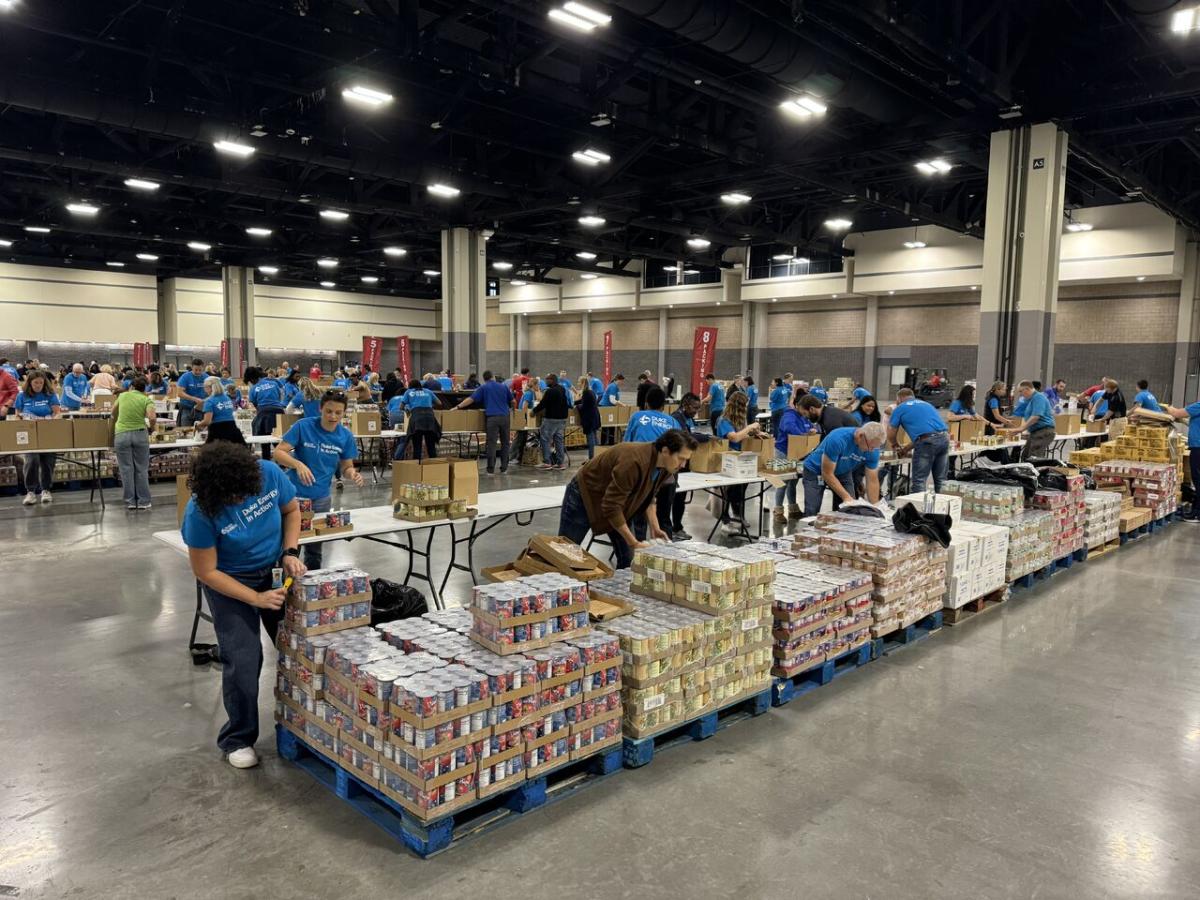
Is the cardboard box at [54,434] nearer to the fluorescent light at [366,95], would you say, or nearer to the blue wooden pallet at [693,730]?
the fluorescent light at [366,95]

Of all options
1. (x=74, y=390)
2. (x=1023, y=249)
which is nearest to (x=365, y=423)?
(x=74, y=390)

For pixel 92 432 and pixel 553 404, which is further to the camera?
pixel 553 404

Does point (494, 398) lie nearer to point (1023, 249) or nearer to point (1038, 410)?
point (1038, 410)

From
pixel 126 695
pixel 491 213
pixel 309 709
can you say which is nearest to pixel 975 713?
pixel 309 709

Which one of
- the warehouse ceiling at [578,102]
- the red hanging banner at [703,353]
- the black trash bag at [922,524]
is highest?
the warehouse ceiling at [578,102]

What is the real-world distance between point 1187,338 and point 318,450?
22076 mm

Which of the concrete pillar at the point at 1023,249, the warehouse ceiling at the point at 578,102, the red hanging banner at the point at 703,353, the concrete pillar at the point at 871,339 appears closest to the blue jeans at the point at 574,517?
the warehouse ceiling at the point at 578,102

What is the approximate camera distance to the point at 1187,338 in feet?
63.5

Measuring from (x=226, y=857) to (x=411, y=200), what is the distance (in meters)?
16.6

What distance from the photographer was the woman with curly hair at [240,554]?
3.37 meters

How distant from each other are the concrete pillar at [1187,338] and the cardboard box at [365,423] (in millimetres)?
19745

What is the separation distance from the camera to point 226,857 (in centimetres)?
307

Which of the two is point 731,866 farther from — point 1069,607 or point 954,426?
point 954,426

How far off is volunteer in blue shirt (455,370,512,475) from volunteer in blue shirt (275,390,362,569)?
815cm
